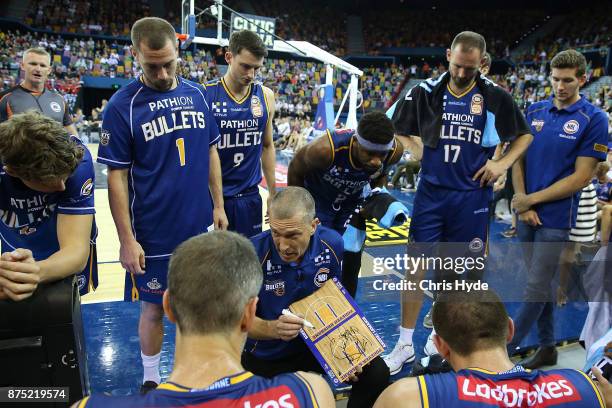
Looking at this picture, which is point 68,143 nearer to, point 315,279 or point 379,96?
point 315,279

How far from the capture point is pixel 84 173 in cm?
229

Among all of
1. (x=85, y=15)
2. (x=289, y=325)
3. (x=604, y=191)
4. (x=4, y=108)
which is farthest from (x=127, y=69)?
(x=289, y=325)

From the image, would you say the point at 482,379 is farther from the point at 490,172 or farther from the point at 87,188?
the point at 490,172

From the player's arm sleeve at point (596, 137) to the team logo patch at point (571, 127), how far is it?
7 centimetres

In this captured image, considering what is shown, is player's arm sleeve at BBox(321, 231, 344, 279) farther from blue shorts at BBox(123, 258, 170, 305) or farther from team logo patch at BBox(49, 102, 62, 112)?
team logo patch at BBox(49, 102, 62, 112)

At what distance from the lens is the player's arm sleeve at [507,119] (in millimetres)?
3359

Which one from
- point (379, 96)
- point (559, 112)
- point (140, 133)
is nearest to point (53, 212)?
point (140, 133)

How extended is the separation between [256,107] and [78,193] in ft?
5.22

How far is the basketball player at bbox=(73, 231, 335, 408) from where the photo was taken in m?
1.16

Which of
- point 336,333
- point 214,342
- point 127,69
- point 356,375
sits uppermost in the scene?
point 127,69

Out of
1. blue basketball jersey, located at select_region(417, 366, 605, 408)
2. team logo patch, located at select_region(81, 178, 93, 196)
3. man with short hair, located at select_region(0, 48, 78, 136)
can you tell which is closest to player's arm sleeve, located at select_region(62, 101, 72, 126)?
man with short hair, located at select_region(0, 48, 78, 136)

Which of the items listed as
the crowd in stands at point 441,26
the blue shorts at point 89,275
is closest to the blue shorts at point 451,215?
the blue shorts at point 89,275

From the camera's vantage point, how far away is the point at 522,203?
3.53 meters

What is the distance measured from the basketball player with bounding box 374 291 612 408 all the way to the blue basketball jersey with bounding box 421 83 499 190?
1.83m
